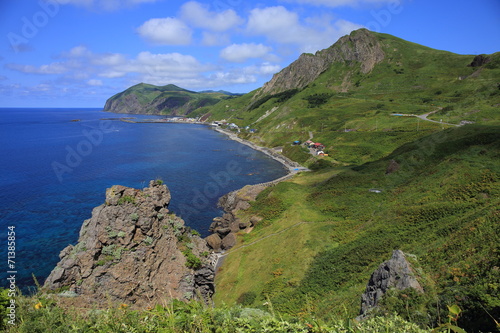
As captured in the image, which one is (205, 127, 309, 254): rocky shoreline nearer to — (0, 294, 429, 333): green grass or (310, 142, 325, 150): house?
(0, 294, 429, 333): green grass

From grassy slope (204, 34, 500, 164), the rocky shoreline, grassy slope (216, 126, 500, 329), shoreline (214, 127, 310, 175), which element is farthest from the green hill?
shoreline (214, 127, 310, 175)

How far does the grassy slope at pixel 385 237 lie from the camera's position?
15.9 metres

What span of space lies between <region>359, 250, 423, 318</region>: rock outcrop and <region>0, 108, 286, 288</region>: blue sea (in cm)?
4005

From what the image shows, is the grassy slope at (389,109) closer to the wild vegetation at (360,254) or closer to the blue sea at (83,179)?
the wild vegetation at (360,254)

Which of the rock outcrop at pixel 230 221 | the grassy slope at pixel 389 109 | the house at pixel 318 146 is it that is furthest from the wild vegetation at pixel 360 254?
the house at pixel 318 146

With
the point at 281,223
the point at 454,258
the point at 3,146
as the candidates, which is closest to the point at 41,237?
the point at 281,223

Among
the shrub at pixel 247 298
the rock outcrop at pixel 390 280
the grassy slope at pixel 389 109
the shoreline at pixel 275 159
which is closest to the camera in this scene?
the rock outcrop at pixel 390 280

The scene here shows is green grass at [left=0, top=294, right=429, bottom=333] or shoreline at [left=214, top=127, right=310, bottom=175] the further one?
shoreline at [left=214, top=127, right=310, bottom=175]

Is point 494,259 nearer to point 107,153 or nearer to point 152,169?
point 152,169

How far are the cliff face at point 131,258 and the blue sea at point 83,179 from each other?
20.2 metres

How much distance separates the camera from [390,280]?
17.3 metres

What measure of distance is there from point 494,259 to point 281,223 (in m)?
33.3

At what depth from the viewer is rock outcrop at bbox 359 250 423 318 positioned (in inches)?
655

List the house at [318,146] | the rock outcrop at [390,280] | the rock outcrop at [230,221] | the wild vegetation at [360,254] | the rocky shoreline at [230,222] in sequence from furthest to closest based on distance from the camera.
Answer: the house at [318,146] → the rock outcrop at [230,221] → the rocky shoreline at [230,222] → the rock outcrop at [390,280] → the wild vegetation at [360,254]
